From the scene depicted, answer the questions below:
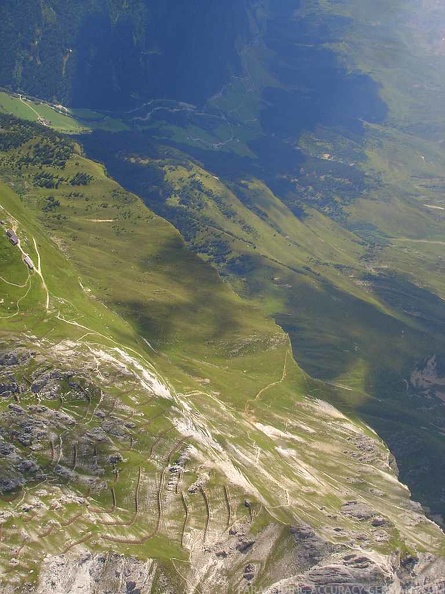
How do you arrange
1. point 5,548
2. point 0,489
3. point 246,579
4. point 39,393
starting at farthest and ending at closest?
point 39,393
point 246,579
point 0,489
point 5,548

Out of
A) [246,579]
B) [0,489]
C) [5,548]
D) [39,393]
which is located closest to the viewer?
[5,548]

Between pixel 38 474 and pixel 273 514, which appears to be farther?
pixel 273 514

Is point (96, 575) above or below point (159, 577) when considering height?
above

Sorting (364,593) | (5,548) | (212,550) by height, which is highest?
(5,548)

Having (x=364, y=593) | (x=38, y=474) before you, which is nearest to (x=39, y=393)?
(x=38, y=474)

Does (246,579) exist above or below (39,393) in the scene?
below

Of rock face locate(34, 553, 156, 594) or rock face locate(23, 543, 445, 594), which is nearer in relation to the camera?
rock face locate(34, 553, 156, 594)

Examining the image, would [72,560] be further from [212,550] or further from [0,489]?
[212,550]

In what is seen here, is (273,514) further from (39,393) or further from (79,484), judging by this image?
(39,393)

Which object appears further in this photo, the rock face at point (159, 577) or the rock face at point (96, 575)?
the rock face at point (159, 577)

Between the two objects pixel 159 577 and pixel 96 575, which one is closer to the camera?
pixel 96 575
